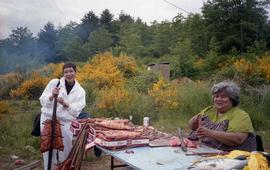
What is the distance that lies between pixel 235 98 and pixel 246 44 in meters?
30.1

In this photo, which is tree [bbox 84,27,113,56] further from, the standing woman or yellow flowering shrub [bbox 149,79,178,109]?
the standing woman

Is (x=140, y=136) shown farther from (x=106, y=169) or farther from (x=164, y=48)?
(x=164, y=48)

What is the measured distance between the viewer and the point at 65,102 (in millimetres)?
5102

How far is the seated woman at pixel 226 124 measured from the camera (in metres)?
3.65

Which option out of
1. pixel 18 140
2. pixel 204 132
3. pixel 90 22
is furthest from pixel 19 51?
pixel 204 132

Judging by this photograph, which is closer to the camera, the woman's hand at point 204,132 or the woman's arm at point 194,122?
the woman's hand at point 204,132

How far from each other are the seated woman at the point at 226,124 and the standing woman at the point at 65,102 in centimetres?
192

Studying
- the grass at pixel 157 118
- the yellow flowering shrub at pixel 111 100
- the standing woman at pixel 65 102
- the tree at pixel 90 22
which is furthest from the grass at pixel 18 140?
the tree at pixel 90 22

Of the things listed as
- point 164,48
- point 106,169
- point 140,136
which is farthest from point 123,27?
point 140,136

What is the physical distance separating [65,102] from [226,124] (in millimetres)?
2332

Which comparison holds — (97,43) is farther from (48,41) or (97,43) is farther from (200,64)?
(200,64)

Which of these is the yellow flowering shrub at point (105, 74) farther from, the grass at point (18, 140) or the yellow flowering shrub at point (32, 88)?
the grass at point (18, 140)

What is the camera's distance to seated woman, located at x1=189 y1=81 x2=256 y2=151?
12.0 feet

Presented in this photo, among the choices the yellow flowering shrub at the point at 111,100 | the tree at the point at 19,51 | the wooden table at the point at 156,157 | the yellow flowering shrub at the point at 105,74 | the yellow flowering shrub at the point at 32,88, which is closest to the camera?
the wooden table at the point at 156,157
